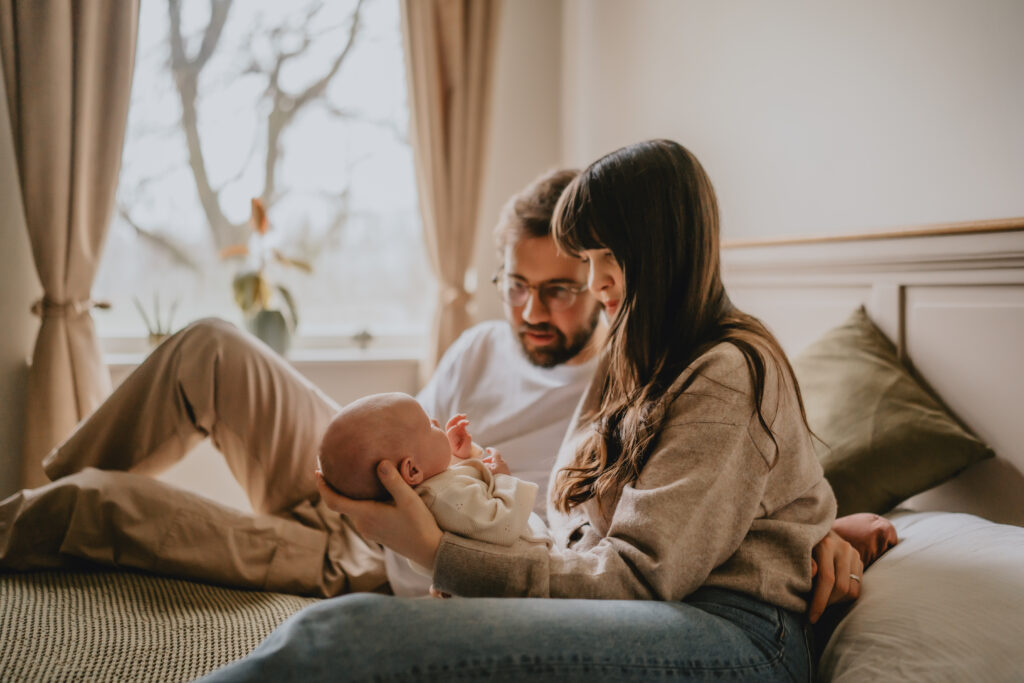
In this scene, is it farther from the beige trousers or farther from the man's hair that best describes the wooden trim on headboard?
the beige trousers

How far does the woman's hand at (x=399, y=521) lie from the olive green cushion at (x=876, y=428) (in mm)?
804

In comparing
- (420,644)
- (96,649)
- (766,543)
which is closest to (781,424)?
(766,543)

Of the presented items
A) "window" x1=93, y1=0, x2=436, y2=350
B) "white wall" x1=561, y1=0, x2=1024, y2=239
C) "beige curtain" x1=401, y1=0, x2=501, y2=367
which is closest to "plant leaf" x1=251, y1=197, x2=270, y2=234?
"window" x1=93, y1=0, x2=436, y2=350

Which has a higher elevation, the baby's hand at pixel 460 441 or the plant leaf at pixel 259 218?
the plant leaf at pixel 259 218

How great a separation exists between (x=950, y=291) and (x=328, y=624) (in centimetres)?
127

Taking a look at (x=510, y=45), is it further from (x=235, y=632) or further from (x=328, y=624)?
(x=328, y=624)

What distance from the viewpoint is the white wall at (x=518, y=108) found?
3.23 metres

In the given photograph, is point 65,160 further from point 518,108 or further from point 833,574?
point 833,574

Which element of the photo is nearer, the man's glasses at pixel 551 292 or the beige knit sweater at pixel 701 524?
the beige knit sweater at pixel 701 524

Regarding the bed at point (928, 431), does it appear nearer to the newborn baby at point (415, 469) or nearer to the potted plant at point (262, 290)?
the newborn baby at point (415, 469)

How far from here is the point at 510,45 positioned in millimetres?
3230

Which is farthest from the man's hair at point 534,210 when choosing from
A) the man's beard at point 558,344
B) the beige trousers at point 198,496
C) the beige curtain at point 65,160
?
the beige curtain at point 65,160

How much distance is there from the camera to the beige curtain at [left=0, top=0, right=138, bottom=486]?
2.52m

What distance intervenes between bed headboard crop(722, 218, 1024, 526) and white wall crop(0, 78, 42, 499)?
96.3 inches
